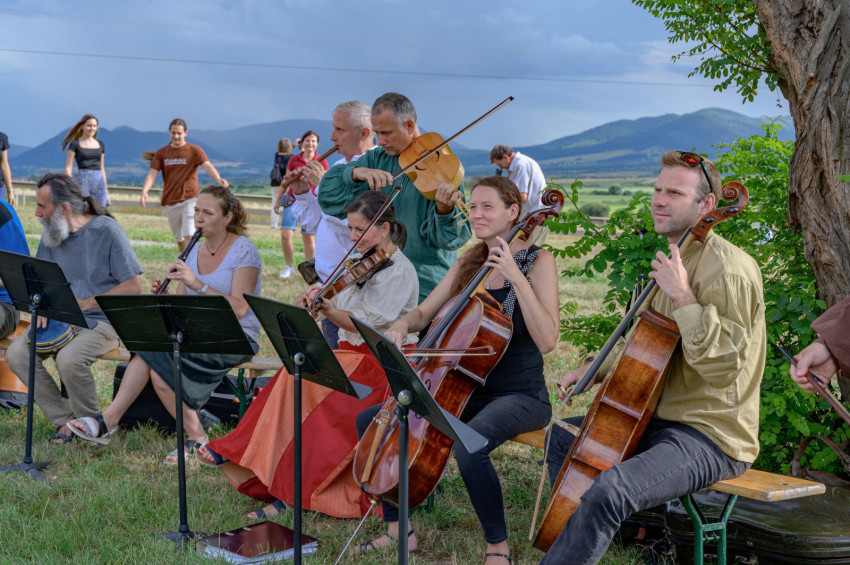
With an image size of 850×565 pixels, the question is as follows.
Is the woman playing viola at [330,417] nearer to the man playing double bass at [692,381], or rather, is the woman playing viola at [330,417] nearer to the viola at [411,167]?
the viola at [411,167]

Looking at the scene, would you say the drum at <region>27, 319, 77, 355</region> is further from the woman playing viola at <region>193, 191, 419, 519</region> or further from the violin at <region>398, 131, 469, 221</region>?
the violin at <region>398, 131, 469, 221</region>

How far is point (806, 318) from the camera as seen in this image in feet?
12.4

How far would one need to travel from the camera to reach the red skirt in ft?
12.8

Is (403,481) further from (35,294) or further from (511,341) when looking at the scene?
(35,294)

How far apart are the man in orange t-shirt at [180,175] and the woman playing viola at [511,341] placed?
6.87 meters

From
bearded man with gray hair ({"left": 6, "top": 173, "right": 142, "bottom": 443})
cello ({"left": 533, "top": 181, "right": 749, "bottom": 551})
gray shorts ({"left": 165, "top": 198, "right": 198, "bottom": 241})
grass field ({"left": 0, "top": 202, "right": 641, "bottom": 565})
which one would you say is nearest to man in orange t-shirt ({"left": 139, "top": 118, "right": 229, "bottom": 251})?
gray shorts ({"left": 165, "top": 198, "right": 198, "bottom": 241})

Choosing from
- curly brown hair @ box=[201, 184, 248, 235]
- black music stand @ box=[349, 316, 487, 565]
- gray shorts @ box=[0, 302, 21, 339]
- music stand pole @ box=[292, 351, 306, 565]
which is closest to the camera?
black music stand @ box=[349, 316, 487, 565]

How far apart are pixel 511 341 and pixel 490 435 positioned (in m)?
0.46

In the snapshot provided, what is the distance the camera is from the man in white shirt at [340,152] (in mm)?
5215

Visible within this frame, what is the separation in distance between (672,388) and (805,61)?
169cm

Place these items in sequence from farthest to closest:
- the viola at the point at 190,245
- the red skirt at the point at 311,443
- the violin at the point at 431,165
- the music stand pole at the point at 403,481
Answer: the viola at the point at 190,245, the violin at the point at 431,165, the red skirt at the point at 311,443, the music stand pole at the point at 403,481

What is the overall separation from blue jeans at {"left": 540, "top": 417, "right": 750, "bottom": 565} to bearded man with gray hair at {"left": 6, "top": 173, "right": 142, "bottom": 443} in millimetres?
3228

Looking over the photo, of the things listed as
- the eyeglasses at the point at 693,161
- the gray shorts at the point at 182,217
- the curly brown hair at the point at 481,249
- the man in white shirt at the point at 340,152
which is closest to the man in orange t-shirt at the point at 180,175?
the gray shorts at the point at 182,217

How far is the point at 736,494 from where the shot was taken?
294 cm
